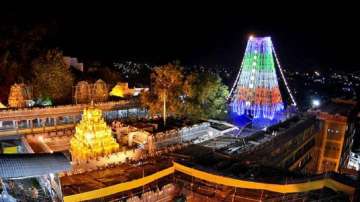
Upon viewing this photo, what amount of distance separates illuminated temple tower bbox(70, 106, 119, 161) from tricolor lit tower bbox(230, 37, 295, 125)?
16.7 m

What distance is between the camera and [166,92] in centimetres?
2373

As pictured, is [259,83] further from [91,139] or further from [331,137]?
[91,139]

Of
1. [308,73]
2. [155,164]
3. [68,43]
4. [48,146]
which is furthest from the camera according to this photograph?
[308,73]

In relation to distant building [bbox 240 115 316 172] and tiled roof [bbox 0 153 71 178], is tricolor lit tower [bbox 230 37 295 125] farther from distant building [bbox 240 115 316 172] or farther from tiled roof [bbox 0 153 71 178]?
tiled roof [bbox 0 153 71 178]

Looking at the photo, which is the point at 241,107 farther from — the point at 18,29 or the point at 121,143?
the point at 18,29

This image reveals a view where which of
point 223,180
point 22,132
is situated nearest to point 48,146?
point 22,132

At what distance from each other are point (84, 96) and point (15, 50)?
9.78 m

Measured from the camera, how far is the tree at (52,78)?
26.1 m

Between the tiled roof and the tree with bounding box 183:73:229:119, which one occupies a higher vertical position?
the tree with bounding box 183:73:229:119

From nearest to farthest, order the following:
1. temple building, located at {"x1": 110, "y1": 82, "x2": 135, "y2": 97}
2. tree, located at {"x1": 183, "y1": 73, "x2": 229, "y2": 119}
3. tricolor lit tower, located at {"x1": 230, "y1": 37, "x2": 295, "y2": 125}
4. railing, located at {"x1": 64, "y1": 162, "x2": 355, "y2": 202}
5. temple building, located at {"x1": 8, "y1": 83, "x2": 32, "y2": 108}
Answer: railing, located at {"x1": 64, "y1": 162, "x2": 355, "y2": 202} < temple building, located at {"x1": 8, "y1": 83, "x2": 32, "y2": 108} < tree, located at {"x1": 183, "y1": 73, "x2": 229, "y2": 119} < tricolor lit tower, located at {"x1": 230, "y1": 37, "x2": 295, "y2": 125} < temple building, located at {"x1": 110, "y1": 82, "x2": 135, "y2": 97}

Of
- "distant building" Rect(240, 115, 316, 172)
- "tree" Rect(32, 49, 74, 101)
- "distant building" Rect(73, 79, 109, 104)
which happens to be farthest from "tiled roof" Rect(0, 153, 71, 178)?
"tree" Rect(32, 49, 74, 101)

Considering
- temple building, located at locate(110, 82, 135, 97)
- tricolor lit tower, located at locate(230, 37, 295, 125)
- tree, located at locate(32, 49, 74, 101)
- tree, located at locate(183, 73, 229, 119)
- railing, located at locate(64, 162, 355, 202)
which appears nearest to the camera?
railing, located at locate(64, 162, 355, 202)

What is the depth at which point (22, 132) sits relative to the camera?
21031 millimetres

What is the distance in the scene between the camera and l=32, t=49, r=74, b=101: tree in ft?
85.6
